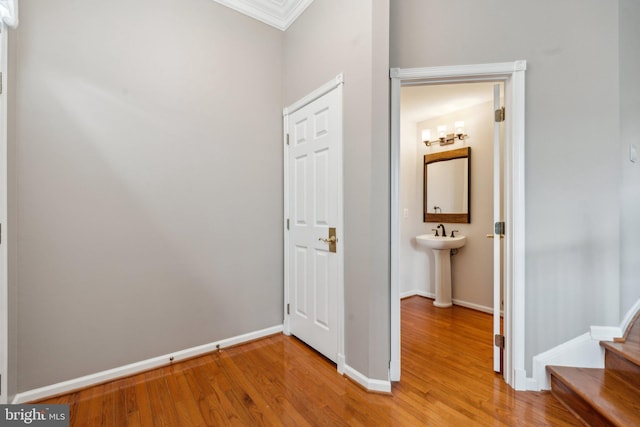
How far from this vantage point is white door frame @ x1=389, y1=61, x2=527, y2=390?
1792mm

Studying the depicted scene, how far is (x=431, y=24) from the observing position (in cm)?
192

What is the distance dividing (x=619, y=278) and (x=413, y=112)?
278 centimetres

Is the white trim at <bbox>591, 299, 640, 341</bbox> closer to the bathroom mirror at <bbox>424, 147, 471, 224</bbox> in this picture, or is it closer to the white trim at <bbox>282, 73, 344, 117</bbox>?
the bathroom mirror at <bbox>424, 147, 471, 224</bbox>

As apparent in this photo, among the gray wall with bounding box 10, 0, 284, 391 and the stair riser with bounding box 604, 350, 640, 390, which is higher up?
the gray wall with bounding box 10, 0, 284, 391

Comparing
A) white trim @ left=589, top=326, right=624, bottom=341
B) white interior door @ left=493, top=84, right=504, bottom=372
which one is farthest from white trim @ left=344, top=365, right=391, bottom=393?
white trim @ left=589, top=326, right=624, bottom=341

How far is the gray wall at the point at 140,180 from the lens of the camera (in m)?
1.76

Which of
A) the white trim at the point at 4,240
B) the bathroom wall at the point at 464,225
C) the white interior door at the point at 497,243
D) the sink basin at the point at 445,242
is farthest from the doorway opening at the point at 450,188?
the white trim at the point at 4,240

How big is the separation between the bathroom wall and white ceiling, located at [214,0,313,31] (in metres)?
2.17

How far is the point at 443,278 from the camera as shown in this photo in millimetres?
3639

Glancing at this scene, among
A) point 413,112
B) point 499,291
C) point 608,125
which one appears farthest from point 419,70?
point 413,112

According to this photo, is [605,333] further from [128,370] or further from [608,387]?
[128,370]

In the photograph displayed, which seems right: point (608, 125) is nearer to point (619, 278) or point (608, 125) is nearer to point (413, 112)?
point (619, 278)

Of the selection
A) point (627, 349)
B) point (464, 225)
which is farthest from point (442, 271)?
point (627, 349)

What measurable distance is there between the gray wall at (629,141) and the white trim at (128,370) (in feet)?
9.47
